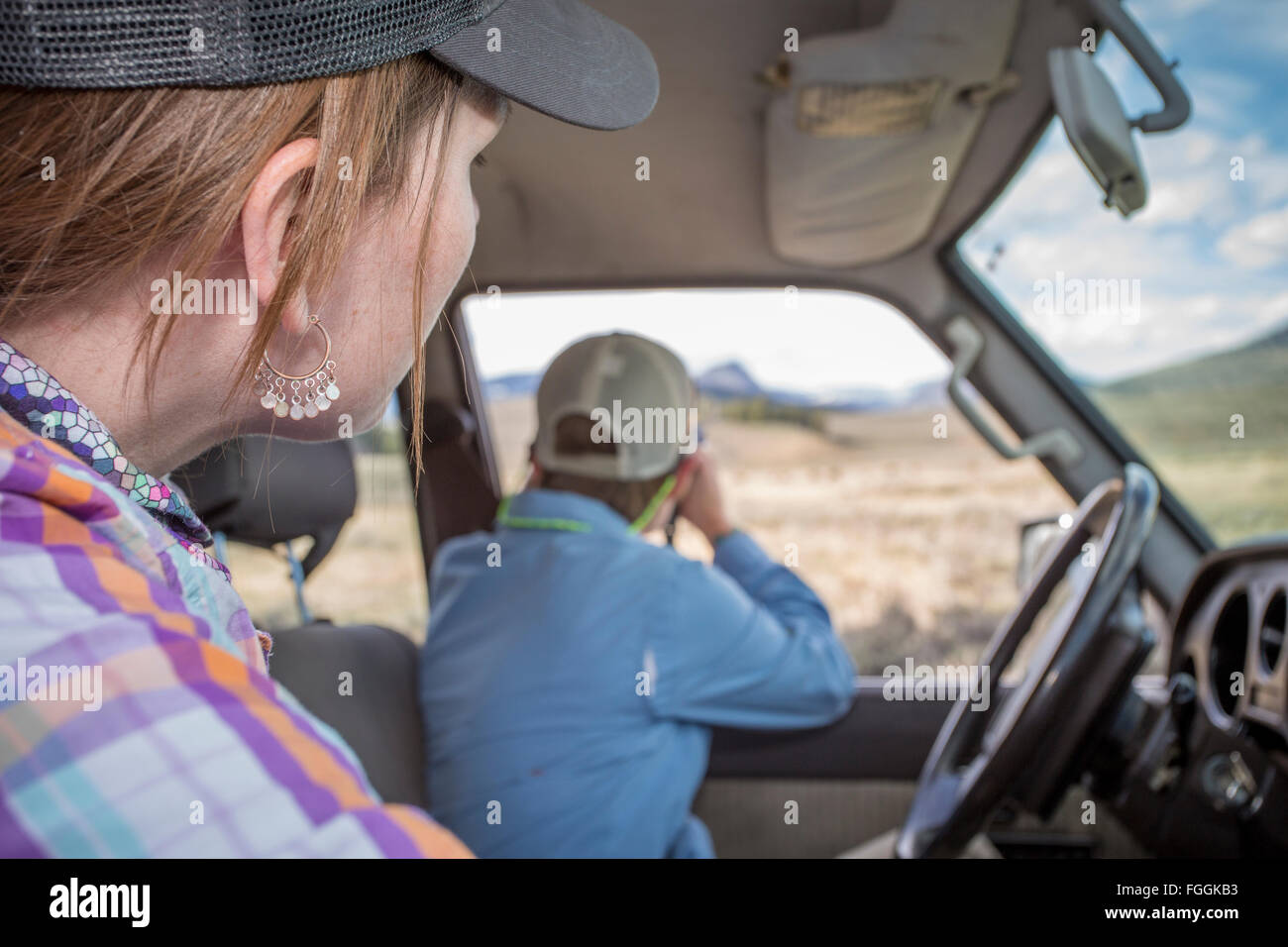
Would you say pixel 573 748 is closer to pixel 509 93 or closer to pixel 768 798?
pixel 768 798

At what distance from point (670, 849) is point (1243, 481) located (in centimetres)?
128

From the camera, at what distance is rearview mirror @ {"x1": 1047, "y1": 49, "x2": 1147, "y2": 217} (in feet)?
3.34

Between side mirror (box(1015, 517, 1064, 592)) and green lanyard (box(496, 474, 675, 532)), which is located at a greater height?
green lanyard (box(496, 474, 675, 532))

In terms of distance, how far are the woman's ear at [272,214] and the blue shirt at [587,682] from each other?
3.59ft

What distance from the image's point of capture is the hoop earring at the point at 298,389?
57 cm

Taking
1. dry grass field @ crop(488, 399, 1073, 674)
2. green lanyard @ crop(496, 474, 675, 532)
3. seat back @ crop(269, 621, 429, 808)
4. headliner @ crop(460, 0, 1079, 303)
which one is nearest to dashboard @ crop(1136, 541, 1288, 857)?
headliner @ crop(460, 0, 1079, 303)

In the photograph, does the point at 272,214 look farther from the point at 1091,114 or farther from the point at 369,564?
the point at 369,564

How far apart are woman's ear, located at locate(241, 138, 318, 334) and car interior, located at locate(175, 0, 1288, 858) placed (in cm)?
53

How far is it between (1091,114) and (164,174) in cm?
92

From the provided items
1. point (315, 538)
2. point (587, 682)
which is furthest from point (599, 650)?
point (315, 538)

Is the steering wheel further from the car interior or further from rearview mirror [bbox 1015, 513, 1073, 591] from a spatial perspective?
rearview mirror [bbox 1015, 513, 1073, 591]

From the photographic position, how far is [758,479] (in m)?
3.37

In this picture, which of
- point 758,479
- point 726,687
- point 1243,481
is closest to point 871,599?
point 758,479
